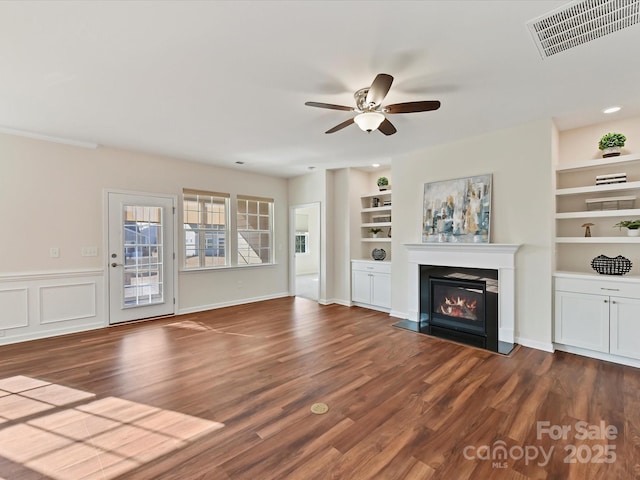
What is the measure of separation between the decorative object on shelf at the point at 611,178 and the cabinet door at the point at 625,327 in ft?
4.30

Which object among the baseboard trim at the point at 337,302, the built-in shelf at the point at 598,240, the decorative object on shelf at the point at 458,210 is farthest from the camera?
the baseboard trim at the point at 337,302

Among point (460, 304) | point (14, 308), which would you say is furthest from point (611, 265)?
point (14, 308)

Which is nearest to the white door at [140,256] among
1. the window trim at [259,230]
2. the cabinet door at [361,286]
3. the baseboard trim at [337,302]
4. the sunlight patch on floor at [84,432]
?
the window trim at [259,230]

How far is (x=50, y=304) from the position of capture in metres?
4.04

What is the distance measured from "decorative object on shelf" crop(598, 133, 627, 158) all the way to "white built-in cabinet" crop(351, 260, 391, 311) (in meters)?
3.16

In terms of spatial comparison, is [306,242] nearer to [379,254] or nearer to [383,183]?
[379,254]

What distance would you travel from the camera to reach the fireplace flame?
13.4ft

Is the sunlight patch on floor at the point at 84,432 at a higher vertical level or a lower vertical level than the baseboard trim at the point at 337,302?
lower

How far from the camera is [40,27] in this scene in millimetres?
1924

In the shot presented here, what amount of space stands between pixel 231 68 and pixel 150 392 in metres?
2.90

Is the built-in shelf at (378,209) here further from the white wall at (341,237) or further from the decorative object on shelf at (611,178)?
the decorative object on shelf at (611,178)

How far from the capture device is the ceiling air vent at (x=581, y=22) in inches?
69.9

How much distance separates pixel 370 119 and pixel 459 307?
10.0ft

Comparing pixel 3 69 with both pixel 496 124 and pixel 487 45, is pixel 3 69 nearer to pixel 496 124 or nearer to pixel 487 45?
pixel 487 45
